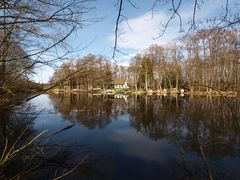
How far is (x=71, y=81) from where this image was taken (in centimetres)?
259

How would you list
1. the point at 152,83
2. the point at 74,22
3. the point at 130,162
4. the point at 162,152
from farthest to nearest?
1. the point at 152,83
2. the point at 162,152
3. the point at 130,162
4. the point at 74,22

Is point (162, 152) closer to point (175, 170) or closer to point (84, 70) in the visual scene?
point (175, 170)

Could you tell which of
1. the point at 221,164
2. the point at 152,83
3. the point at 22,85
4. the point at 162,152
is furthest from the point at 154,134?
the point at 152,83

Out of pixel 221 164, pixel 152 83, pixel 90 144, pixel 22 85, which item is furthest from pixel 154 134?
pixel 152 83

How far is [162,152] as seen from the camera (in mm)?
8023

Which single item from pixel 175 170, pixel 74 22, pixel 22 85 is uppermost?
pixel 74 22

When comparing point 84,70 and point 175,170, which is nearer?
point 84,70

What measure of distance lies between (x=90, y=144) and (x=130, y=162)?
8.00ft

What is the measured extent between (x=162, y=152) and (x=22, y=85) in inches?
244

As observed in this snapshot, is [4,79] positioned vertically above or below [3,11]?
below

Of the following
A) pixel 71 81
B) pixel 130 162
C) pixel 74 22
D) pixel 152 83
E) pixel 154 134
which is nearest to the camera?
pixel 71 81

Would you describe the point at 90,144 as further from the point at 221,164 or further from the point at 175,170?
the point at 221,164

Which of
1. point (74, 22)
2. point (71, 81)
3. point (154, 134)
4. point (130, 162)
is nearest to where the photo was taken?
point (71, 81)

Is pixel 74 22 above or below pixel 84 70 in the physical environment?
above
